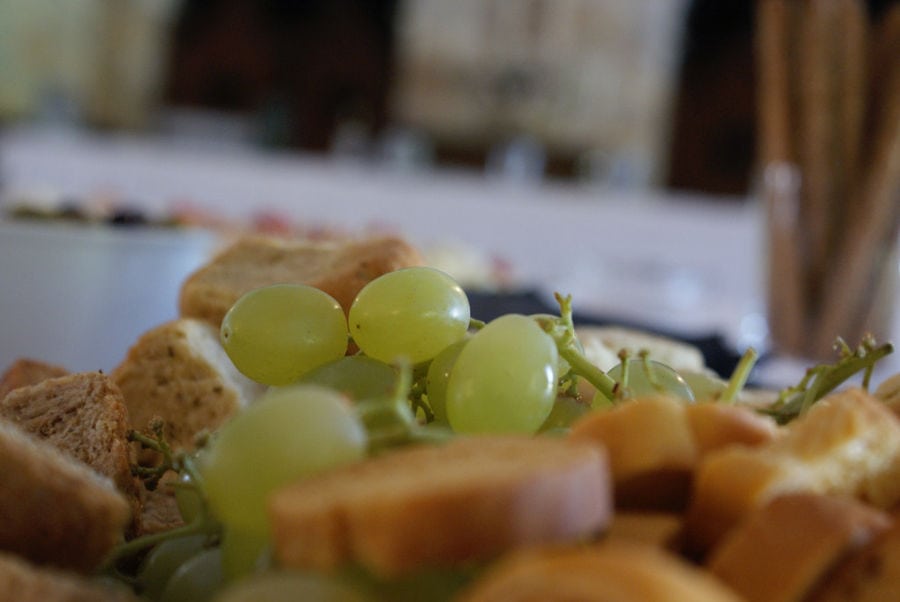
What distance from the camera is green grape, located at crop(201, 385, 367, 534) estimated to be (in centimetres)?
23

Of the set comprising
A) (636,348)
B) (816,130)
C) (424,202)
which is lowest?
(424,202)

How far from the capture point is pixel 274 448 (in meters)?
0.24

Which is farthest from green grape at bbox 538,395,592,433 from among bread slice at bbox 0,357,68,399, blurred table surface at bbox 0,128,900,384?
blurred table surface at bbox 0,128,900,384

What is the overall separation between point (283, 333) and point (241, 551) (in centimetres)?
12

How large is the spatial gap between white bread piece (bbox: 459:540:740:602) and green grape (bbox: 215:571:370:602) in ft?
0.11

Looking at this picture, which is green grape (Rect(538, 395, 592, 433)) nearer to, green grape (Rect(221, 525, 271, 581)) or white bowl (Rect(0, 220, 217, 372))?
green grape (Rect(221, 525, 271, 581))

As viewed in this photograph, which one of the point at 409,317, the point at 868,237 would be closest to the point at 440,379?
the point at 409,317

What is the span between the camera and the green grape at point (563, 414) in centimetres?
33

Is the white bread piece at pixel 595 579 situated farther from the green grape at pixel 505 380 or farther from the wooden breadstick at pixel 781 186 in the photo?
the wooden breadstick at pixel 781 186

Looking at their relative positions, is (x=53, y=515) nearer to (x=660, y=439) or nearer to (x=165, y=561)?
(x=165, y=561)

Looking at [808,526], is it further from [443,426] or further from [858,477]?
[443,426]

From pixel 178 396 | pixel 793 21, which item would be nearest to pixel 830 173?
pixel 793 21

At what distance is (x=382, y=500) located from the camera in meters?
0.19

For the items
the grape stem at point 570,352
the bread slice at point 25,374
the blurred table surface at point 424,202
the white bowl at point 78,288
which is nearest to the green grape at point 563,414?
the grape stem at point 570,352
